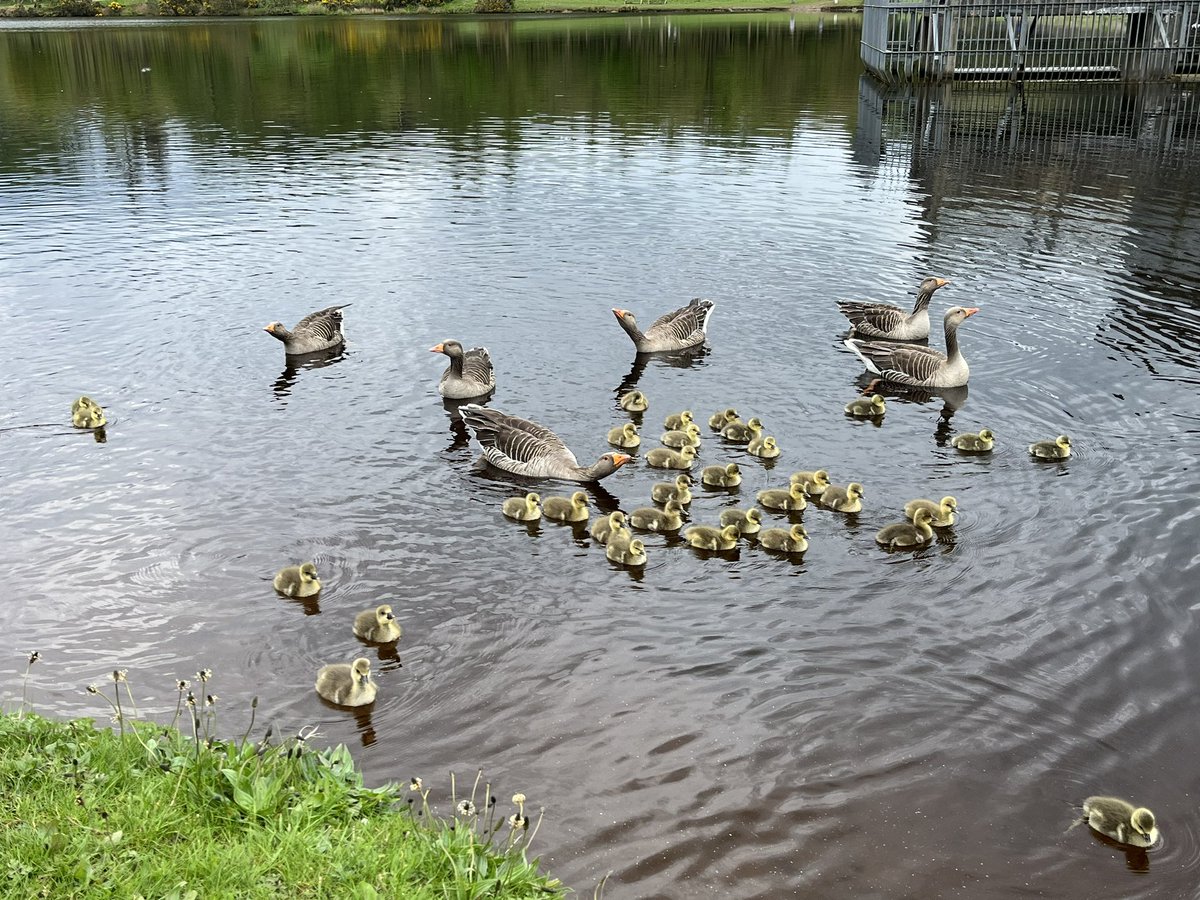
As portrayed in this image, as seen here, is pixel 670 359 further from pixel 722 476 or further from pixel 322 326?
pixel 322 326

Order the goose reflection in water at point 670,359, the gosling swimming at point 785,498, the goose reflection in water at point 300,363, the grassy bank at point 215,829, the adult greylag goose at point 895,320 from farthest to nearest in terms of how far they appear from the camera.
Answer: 1. the adult greylag goose at point 895,320
2. the goose reflection in water at point 670,359
3. the goose reflection in water at point 300,363
4. the gosling swimming at point 785,498
5. the grassy bank at point 215,829

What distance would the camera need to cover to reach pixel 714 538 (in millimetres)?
13508

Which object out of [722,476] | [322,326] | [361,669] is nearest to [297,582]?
[361,669]

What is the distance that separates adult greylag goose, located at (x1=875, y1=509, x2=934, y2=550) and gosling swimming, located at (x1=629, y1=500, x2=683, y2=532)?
255 cm

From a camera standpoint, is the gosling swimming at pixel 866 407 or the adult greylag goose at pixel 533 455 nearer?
the adult greylag goose at pixel 533 455

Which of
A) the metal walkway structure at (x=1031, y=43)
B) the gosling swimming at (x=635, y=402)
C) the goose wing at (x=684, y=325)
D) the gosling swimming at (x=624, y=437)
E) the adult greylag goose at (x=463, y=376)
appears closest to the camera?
the gosling swimming at (x=624, y=437)

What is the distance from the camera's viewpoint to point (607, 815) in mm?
9164

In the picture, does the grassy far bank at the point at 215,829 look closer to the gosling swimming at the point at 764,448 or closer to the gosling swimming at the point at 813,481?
the gosling swimming at the point at 813,481

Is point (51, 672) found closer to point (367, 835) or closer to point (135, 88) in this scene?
point (367, 835)

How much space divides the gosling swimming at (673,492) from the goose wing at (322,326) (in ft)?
27.3

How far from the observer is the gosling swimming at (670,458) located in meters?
15.6

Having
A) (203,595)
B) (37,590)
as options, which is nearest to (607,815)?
(203,595)

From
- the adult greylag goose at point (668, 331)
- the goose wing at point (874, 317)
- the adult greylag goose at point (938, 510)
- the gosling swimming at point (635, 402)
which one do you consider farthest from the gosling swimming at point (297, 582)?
the goose wing at point (874, 317)

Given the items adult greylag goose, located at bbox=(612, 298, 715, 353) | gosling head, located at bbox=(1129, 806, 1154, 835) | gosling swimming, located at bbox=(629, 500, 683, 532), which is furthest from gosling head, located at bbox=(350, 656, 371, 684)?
adult greylag goose, located at bbox=(612, 298, 715, 353)
